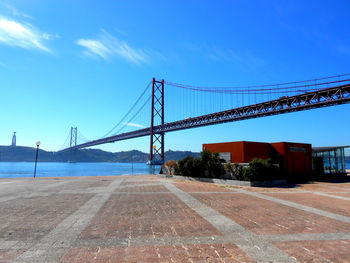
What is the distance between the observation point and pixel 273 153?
1902 cm

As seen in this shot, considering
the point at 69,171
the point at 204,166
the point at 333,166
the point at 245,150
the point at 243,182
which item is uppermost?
the point at 245,150

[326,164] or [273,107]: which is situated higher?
[273,107]

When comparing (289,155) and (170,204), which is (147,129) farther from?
(170,204)

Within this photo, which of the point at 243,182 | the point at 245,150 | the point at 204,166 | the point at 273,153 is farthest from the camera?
the point at 273,153

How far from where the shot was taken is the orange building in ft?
58.6

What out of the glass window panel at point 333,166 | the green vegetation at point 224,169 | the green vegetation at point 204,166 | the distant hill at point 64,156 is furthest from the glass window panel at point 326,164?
the distant hill at point 64,156

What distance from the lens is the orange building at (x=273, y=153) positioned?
1788 centimetres

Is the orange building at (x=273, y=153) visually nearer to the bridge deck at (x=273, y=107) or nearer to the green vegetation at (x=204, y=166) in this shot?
the green vegetation at (x=204, y=166)

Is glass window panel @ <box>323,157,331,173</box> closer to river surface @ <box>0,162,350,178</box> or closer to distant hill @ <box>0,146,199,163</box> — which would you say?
river surface @ <box>0,162,350,178</box>

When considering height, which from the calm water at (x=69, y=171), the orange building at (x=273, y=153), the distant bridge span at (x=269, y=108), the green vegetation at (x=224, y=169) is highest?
the distant bridge span at (x=269, y=108)

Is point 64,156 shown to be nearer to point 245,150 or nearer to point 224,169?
point 224,169

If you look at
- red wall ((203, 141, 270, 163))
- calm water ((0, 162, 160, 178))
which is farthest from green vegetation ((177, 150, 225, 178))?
calm water ((0, 162, 160, 178))

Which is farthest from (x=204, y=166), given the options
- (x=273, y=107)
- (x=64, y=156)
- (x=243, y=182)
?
(x=64, y=156)

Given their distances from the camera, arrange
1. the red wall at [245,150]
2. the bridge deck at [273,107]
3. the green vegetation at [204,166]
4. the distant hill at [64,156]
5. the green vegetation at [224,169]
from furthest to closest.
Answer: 1. the distant hill at [64,156]
2. the bridge deck at [273,107]
3. the red wall at [245,150]
4. the green vegetation at [204,166]
5. the green vegetation at [224,169]
